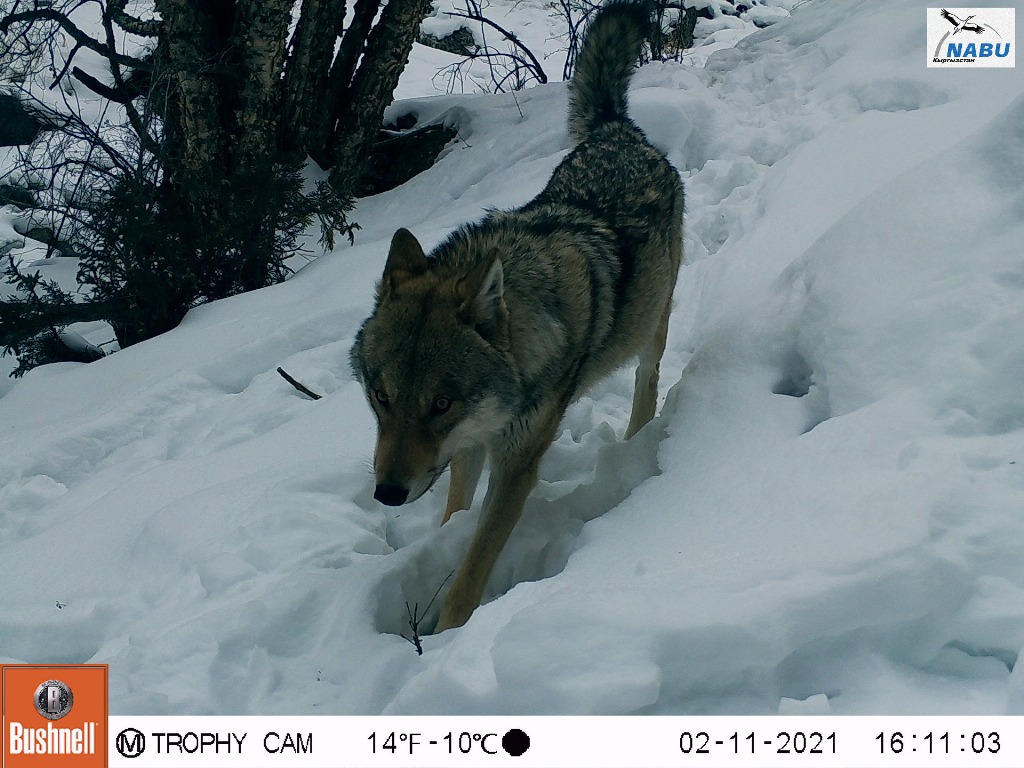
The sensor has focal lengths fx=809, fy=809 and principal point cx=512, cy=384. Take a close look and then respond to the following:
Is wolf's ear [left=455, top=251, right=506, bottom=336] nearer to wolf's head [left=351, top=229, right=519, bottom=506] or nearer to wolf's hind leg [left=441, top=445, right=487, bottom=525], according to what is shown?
wolf's head [left=351, top=229, right=519, bottom=506]

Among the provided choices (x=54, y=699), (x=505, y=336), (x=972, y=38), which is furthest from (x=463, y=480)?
(x=972, y=38)

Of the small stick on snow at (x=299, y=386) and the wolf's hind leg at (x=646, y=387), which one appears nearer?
the wolf's hind leg at (x=646, y=387)

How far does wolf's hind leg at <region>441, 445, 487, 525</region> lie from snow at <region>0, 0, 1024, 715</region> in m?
0.13

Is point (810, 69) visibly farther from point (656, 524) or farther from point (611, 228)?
point (656, 524)

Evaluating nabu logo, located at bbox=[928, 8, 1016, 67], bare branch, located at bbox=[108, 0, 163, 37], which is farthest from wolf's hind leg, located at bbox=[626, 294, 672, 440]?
bare branch, located at bbox=[108, 0, 163, 37]

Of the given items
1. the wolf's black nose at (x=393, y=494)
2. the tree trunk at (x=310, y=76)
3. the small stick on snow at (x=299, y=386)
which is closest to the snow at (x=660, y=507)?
the small stick on snow at (x=299, y=386)

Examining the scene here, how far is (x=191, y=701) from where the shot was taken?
2.12 metres

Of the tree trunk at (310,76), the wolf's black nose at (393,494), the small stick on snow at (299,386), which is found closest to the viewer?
the wolf's black nose at (393,494)

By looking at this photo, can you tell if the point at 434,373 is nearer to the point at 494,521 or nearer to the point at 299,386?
the point at 494,521

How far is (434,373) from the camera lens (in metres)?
2.45

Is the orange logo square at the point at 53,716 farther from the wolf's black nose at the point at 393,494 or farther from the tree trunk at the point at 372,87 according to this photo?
the tree trunk at the point at 372,87

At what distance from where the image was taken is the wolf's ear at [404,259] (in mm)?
2766

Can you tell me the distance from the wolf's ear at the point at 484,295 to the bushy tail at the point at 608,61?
2403 millimetres

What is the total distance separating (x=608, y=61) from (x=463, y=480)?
262cm
